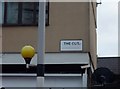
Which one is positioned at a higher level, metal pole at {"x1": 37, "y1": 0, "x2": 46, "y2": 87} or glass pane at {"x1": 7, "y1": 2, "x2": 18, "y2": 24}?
glass pane at {"x1": 7, "y1": 2, "x2": 18, "y2": 24}

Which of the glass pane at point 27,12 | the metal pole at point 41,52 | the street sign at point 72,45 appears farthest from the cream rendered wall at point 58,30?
the metal pole at point 41,52

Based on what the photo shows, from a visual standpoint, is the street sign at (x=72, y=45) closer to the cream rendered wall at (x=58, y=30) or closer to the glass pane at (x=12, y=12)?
the cream rendered wall at (x=58, y=30)

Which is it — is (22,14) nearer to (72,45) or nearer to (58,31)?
(58,31)

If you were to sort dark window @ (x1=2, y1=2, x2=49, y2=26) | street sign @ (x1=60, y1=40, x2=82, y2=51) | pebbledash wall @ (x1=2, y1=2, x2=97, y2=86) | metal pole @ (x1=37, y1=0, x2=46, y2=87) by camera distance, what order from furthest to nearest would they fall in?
1. dark window @ (x1=2, y1=2, x2=49, y2=26)
2. pebbledash wall @ (x1=2, y1=2, x2=97, y2=86)
3. street sign @ (x1=60, y1=40, x2=82, y2=51)
4. metal pole @ (x1=37, y1=0, x2=46, y2=87)

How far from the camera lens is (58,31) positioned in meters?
16.5

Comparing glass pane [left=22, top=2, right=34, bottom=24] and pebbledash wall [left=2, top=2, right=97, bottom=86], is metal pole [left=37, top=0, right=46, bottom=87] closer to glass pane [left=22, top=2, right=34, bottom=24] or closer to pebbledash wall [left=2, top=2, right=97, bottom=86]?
pebbledash wall [left=2, top=2, right=97, bottom=86]

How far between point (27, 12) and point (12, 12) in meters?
0.60

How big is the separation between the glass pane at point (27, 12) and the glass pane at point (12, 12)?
0.31 metres

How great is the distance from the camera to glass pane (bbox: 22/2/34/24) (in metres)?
16.9

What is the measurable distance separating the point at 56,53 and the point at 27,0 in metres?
2.33

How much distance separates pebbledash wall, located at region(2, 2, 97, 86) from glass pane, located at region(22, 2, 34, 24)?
320 mm

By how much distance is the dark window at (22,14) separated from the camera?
16.8 meters

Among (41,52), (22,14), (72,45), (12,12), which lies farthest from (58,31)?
(41,52)

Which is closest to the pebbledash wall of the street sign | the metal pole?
the street sign
